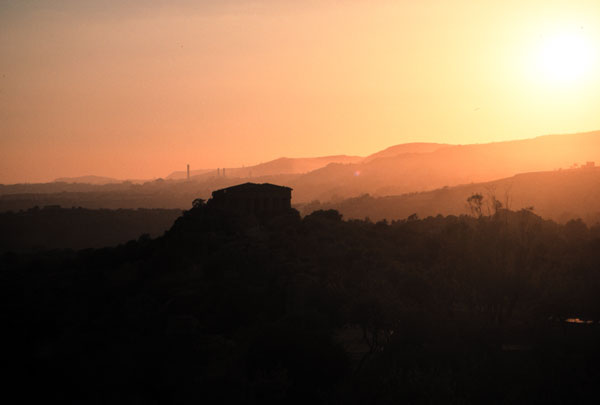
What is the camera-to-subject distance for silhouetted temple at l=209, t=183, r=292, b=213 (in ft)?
187

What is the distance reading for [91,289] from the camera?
4319cm

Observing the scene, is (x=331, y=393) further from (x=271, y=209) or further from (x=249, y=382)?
(x=271, y=209)

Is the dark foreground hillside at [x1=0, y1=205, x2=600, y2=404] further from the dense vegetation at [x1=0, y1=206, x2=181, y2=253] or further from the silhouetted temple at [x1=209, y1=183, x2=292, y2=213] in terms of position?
the dense vegetation at [x1=0, y1=206, x2=181, y2=253]

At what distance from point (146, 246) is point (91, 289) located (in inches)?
474

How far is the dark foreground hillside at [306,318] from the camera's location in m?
23.4

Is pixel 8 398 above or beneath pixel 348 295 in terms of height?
beneath

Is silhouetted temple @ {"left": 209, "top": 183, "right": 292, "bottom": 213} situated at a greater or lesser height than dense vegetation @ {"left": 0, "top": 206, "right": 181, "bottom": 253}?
greater

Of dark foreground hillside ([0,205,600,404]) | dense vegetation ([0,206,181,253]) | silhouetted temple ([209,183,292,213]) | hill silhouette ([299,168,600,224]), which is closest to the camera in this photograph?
dark foreground hillside ([0,205,600,404])

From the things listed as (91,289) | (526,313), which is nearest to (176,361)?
(91,289)

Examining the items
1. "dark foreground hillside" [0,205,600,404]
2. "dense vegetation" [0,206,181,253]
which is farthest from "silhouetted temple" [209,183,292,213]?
"dense vegetation" [0,206,181,253]

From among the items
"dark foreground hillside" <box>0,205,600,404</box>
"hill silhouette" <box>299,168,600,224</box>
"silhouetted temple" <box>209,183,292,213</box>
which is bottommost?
"dark foreground hillside" <box>0,205,600,404</box>

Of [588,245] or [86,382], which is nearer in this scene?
[86,382]

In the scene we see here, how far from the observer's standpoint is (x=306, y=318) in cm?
2836

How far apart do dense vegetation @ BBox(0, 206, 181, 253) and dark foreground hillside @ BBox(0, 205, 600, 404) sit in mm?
57160
